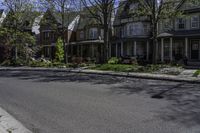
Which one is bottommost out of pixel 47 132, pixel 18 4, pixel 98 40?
pixel 47 132

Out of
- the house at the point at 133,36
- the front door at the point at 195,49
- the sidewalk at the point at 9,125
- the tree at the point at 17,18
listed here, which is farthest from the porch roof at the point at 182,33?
the sidewalk at the point at 9,125

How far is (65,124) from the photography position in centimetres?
915

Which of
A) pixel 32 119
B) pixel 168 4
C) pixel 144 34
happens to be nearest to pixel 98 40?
pixel 144 34

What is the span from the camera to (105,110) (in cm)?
1083

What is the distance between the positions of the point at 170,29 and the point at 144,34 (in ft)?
16.1

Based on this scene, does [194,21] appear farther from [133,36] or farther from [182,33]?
[133,36]

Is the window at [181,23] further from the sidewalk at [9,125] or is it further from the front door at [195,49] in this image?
the sidewalk at [9,125]

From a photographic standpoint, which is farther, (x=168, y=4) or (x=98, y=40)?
(x=98, y=40)

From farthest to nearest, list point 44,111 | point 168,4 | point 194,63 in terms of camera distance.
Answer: point 194,63 → point 168,4 → point 44,111

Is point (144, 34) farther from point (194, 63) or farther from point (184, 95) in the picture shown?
point (184, 95)

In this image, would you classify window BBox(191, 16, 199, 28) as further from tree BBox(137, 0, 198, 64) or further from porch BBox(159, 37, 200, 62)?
tree BBox(137, 0, 198, 64)

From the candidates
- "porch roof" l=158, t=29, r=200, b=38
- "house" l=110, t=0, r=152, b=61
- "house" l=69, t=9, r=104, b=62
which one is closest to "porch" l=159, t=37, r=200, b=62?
"porch roof" l=158, t=29, r=200, b=38

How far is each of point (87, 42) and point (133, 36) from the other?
359 inches

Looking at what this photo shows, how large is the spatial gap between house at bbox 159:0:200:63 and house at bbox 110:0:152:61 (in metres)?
3.14
